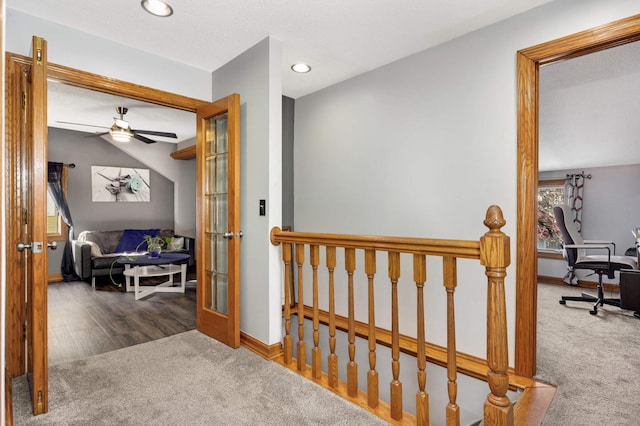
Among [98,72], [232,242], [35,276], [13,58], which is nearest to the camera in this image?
[35,276]

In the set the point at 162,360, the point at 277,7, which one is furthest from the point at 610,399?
the point at 277,7

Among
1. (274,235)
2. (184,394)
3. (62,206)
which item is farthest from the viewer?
(62,206)

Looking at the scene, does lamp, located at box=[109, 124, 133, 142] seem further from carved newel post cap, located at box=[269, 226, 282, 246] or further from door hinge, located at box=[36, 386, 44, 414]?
door hinge, located at box=[36, 386, 44, 414]

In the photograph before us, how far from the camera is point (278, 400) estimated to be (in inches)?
75.9

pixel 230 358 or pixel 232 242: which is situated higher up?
pixel 232 242

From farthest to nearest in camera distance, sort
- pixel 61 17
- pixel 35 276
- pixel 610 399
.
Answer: pixel 61 17 → pixel 610 399 → pixel 35 276

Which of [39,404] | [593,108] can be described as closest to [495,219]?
[39,404]

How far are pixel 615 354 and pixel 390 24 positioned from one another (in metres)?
2.89

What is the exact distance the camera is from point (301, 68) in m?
3.02

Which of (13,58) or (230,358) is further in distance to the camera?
(230,358)

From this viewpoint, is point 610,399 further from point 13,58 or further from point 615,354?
point 13,58

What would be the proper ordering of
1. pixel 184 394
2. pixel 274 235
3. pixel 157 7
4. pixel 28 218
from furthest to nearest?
pixel 274 235 → pixel 157 7 → pixel 184 394 → pixel 28 218

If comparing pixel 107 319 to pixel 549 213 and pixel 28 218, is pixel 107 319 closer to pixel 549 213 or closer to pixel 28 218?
pixel 28 218

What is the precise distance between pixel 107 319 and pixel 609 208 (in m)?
7.41
